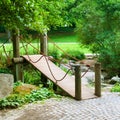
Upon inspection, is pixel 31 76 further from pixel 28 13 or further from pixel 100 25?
pixel 100 25

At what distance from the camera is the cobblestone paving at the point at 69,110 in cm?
760

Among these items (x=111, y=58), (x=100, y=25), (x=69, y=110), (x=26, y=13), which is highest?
(x=100, y=25)

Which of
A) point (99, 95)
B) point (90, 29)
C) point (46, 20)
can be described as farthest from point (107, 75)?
point (46, 20)

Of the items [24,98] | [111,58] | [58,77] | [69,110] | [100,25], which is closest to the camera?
[69,110]

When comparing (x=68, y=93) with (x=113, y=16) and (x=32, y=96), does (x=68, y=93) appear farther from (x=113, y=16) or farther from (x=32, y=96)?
(x=113, y=16)

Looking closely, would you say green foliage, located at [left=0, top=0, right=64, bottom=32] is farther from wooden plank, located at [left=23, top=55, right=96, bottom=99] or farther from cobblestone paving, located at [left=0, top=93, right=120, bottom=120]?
wooden plank, located at [left=23, top=55, right=96, bottom=99]

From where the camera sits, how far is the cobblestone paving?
24.9ft

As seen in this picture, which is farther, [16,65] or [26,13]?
[16,65]

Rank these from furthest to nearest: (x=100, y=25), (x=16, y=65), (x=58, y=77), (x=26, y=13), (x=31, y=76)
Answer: (x=100, y=25), (x=31, y=76), (x=16, y=65), (x=58, y=77), (x=26, y=13)

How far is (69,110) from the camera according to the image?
8023 millimetres

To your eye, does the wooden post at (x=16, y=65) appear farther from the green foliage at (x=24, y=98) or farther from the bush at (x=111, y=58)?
the bush at (x=111, y=58)

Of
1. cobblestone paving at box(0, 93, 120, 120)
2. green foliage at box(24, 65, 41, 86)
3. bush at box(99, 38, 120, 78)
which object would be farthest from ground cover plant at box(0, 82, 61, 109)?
bush at box(99, 38, 120, 78)

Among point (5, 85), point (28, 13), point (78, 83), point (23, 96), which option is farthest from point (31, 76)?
point (28, 13)

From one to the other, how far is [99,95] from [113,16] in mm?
9398
